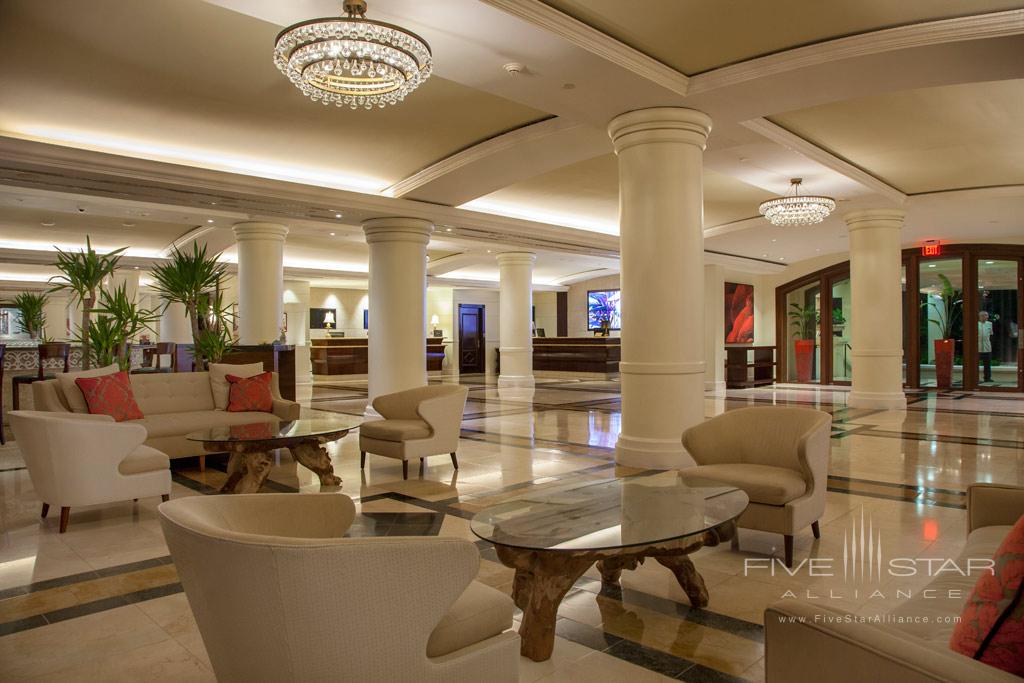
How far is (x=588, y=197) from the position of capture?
1080cm

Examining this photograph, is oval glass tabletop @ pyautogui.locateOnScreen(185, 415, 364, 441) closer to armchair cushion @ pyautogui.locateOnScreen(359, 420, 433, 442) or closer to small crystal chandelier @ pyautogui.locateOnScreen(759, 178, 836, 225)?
armchair cushion @ pyautogui.locateOnScreen(359, 420, 433, 442)

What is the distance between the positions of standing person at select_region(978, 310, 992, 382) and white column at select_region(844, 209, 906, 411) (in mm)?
5459

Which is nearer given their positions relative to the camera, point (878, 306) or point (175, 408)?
point (175, 408)

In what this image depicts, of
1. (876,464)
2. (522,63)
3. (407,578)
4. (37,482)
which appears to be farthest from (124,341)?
(876,464)

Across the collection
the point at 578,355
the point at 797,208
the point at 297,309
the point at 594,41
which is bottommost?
the point at 578,355

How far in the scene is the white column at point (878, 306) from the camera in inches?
431

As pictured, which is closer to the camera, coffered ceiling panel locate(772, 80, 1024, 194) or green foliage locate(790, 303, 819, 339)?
coffered ceiling panel locate(772, 80, 1024, 194)

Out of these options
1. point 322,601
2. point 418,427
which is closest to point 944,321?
point 418,427

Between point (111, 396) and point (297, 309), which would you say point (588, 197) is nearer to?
point (111, 396)

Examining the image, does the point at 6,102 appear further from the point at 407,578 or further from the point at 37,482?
the point at 407,578

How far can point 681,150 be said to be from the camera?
599 cm

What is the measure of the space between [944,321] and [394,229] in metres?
12.9

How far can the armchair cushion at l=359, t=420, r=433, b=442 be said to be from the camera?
570 centimetres

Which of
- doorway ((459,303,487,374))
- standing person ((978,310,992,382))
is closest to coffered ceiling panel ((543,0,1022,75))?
standing person ((978,310,992,382))
